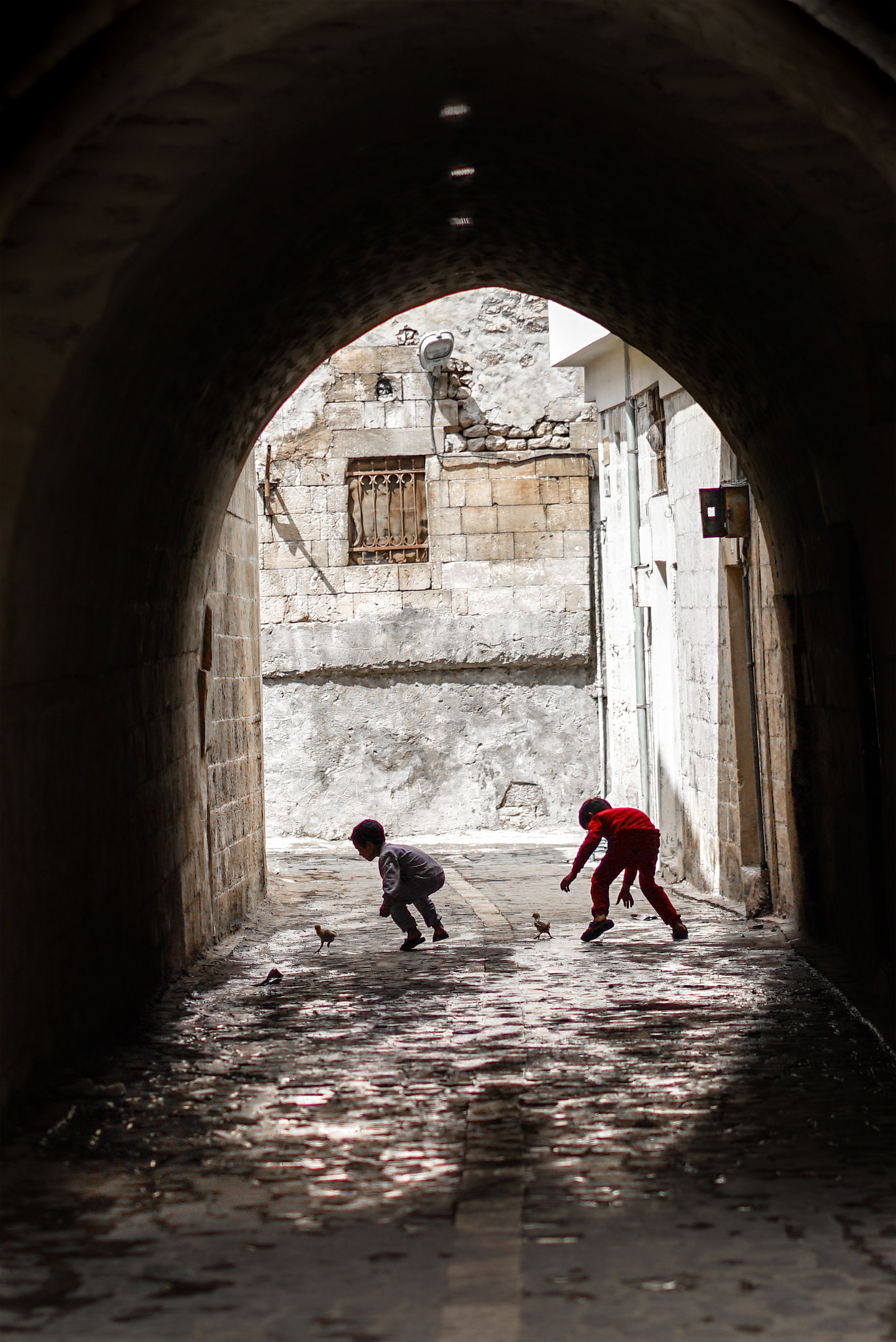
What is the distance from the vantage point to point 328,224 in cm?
692

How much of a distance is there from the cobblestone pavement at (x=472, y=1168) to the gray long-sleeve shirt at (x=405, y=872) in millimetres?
1365

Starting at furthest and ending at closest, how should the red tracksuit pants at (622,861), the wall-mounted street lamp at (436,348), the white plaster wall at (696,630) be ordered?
the wall-mounted street lamp at (436,348)
the white plaster wall at (696,630)
the red tracksuit pants at (622,861)

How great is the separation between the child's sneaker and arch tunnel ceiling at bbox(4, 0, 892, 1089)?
2.66 metres

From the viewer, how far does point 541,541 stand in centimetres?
1802

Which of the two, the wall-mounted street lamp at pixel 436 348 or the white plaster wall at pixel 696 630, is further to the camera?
the wall-mounted street lamp at pixel 436 348

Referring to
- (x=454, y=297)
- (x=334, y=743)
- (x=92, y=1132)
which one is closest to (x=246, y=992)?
(x=92, y=1132)

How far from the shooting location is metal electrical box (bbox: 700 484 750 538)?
34.5 feet

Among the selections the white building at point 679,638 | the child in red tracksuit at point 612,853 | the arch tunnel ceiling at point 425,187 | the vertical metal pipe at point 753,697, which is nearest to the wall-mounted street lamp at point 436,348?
the white building at point 679,638

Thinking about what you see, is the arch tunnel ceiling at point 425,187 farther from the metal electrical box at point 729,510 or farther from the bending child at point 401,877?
the bending child at point 401,877

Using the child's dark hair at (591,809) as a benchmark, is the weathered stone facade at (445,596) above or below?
above

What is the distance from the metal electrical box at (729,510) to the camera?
10.5m

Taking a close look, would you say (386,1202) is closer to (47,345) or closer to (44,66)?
(47,345)

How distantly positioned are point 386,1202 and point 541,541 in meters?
14.2

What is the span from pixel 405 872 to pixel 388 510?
930 centimetres
